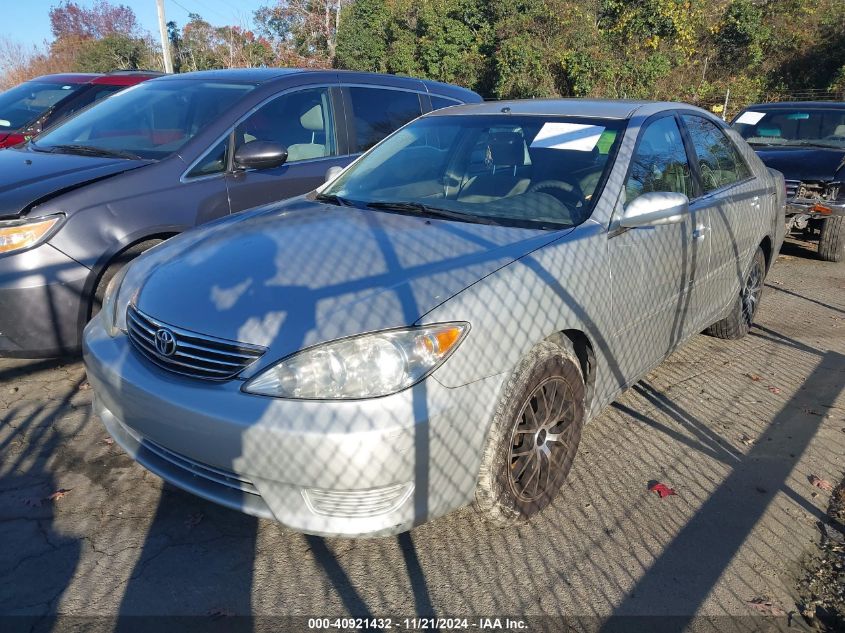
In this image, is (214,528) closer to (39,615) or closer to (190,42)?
(39,615)

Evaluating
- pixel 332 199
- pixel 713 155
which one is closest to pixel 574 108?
pixel 713 155

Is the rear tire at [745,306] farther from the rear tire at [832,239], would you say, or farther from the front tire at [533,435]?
the rear tire at [832,239]

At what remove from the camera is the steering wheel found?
10.3ft

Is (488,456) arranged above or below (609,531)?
above

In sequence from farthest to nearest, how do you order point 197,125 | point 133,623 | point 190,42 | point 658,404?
point 190,42 → point 197,125 → point 658,404 → point 133,623

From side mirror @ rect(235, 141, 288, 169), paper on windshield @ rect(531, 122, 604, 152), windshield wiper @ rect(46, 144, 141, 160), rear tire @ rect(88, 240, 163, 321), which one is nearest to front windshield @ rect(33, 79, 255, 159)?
windshield wiper @ rect(46, 144, 141, 160)

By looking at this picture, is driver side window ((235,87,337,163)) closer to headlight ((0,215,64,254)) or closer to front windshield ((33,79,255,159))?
front windshield ((33,79,255,159))

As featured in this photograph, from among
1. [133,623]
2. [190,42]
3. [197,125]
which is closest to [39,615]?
[133,623]

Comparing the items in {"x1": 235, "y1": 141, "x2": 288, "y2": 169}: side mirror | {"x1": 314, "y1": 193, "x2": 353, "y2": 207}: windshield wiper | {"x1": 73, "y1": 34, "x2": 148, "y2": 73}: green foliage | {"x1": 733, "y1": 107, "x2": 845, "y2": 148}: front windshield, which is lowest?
{"x1": 733, "y1": 107, "x2": 845, "y2": 148}: front windshield

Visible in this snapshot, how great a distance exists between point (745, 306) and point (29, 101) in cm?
770

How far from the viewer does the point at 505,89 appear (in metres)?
24.5

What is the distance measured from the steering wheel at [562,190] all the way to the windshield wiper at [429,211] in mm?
367

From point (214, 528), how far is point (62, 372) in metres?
2.01

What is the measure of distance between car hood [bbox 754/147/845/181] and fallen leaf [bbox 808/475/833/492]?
210 inches
